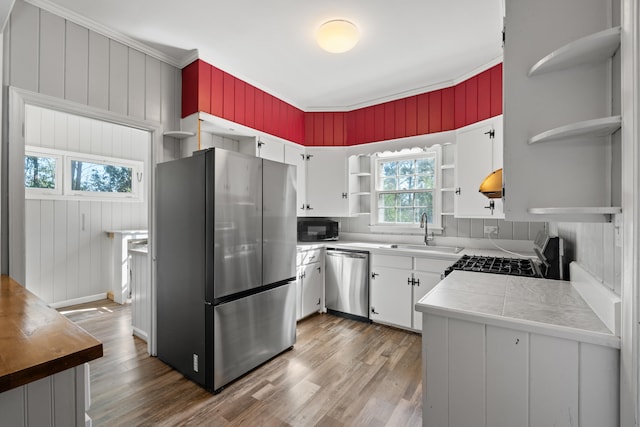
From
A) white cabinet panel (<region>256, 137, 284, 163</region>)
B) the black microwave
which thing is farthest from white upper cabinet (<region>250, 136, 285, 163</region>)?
the black microwave

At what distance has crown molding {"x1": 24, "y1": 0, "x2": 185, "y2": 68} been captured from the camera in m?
2.00

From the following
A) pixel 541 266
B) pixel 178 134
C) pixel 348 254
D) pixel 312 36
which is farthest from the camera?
pixel 348 254

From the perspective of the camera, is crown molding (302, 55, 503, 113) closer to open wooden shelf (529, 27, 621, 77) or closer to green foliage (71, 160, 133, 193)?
open wooden shelf (529, 27, 621, 77)

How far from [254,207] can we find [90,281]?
337 centimetres

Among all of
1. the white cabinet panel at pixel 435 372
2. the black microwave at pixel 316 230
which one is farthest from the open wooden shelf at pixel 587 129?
the black microwave at pixel 316 230

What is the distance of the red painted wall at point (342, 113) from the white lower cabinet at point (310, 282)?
1.54m

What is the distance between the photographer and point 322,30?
222 cm

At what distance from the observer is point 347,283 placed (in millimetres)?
3523

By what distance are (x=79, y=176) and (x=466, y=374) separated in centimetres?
500

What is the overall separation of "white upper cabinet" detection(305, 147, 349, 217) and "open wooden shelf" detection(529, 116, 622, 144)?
278cm

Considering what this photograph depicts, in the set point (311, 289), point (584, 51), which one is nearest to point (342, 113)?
point (311, 289)

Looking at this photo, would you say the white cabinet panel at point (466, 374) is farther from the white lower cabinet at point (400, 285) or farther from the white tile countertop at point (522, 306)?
the white lower cabinet at point (400, 285)

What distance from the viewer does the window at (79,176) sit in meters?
3.67

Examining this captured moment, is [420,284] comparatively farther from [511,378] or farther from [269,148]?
[269,148]
